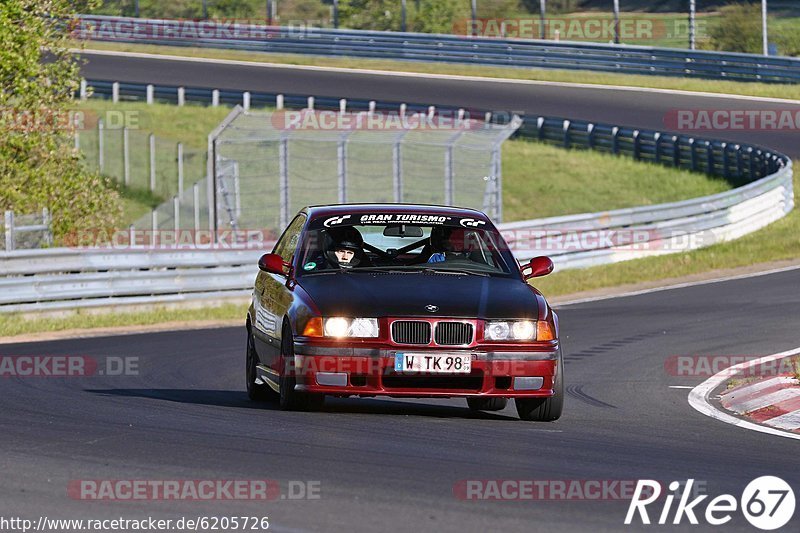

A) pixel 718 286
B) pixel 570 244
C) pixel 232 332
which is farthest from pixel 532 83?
pixel 232 332

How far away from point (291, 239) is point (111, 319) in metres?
9.23

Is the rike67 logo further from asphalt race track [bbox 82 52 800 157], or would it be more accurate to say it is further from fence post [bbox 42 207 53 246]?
asphalt race track [bbox 82 52 800 157]

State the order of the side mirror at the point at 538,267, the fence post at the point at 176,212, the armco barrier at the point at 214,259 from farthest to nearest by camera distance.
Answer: the fence post at the point at 176,212, the armco barrier at the point at 214,259, the side mirror at the point at 538,267

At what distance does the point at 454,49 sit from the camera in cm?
5284

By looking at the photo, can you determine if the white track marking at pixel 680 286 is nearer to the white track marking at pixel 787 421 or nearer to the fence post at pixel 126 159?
the fence post at pixel 126 159

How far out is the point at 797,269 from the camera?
81.6 ft

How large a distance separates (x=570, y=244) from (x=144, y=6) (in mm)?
48633

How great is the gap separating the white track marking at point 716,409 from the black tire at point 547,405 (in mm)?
1174

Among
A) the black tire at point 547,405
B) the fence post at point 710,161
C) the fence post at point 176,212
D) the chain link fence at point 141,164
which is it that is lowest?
the fence post at point 710,161

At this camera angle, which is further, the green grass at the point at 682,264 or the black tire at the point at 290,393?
the green grass at the point at 682,264

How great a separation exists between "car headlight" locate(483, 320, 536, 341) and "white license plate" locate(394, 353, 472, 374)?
0.29m

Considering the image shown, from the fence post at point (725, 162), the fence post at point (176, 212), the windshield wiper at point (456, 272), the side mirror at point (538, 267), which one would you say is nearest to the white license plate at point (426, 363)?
the windshield wiper at point (456, 272)

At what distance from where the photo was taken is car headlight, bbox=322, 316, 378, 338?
943 cm

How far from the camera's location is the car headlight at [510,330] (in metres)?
9.50
